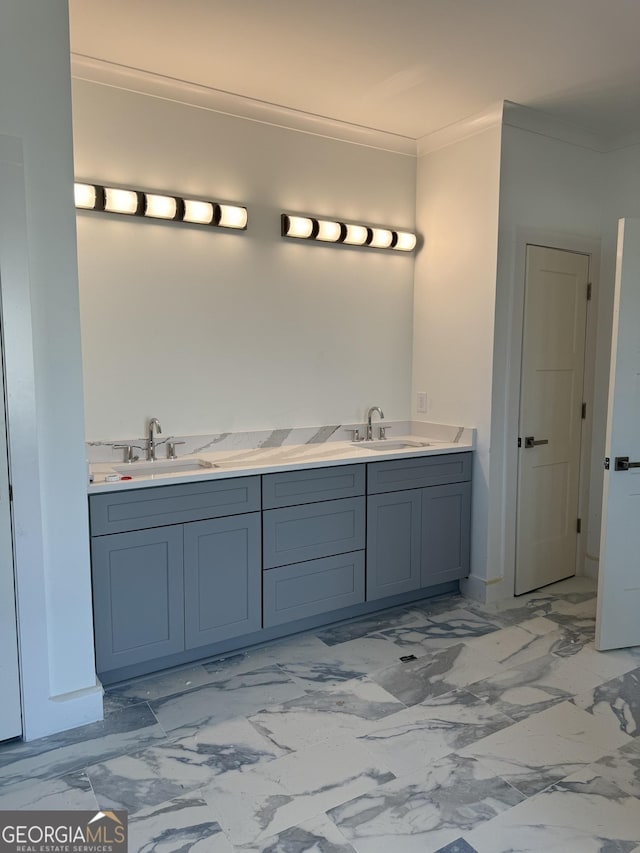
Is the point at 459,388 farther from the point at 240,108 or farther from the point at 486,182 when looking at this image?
the point at 240,108

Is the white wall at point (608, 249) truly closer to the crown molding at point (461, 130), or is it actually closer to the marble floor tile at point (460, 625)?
the crown molding at point (461, 130)

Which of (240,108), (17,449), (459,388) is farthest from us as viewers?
(459,388)

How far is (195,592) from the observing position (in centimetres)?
259

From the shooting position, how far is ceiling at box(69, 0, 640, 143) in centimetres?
223

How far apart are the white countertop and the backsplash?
0.03 m

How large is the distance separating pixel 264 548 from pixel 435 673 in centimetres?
94

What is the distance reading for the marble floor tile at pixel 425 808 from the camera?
5.60ft

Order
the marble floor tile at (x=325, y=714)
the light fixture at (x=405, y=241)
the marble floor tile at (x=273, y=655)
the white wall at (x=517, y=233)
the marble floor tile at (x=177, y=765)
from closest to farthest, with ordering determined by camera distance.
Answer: the marble floor tile at (x=177, y=765) → the marble floor tile at (x=325, y=714) → the marble floor tile at (x=273, y=655) → the white wall at (x=517, y=233) → the light fixture at (x=405, y=241)

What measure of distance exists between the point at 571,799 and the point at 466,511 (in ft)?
5.61

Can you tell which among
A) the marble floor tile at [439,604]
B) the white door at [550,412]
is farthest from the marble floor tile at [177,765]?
the white door at [550,412]

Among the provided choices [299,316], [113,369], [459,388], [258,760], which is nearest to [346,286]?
[299,316]

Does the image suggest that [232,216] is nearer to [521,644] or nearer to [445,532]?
[445,532]

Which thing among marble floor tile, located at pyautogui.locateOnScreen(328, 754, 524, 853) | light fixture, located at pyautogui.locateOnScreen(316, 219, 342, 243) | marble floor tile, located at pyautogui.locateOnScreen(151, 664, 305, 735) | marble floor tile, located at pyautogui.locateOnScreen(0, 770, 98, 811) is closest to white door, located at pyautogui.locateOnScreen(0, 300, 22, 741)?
marble floor tile, located at pyautogui.locateOnScreen(0, 770, 98, 811)

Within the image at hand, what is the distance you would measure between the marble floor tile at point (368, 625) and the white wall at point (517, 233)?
1.81 feet
